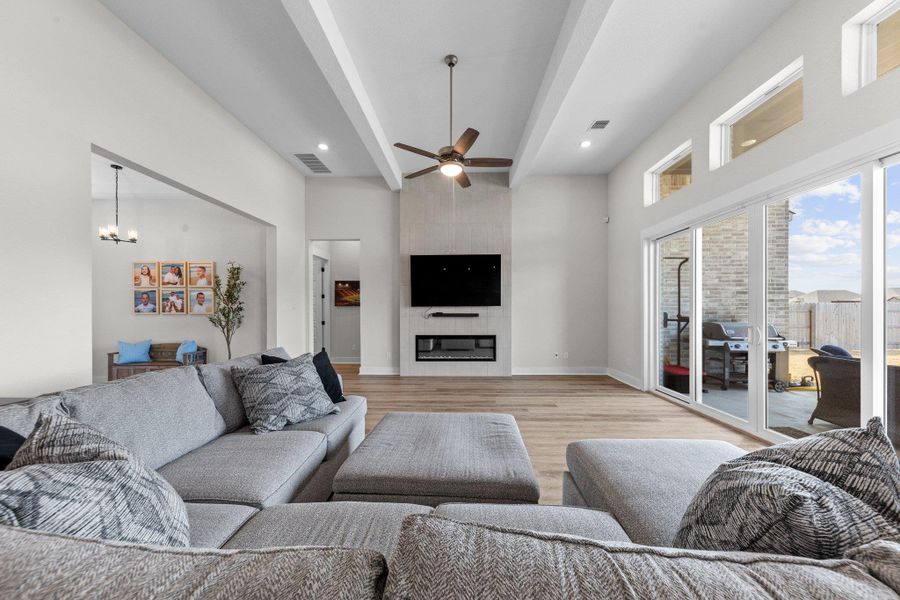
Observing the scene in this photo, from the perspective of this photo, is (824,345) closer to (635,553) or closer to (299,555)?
(635,553)

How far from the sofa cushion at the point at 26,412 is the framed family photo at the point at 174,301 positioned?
5024mm

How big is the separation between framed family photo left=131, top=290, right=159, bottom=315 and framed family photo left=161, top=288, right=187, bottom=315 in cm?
12

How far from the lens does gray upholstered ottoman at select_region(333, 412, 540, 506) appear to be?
1.50 metres

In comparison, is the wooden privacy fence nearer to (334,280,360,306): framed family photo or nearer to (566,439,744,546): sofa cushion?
(566,439,744,546): sofa cushion

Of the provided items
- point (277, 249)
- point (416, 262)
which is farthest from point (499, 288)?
point (277, 249)

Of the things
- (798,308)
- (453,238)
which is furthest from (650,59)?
(453,238)

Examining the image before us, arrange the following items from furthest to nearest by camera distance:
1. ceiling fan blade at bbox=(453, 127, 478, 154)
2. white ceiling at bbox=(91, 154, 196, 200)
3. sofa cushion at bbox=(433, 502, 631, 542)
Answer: white ceiling at bbox=(91, 154, 196, 200) → ceiling fan blade at bbox=(453, 127, 478, 154) → sofa cushion at bbox=(433, 502, 631, 542)

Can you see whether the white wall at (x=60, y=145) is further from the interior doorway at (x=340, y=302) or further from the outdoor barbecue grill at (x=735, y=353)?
the outdoor barbecue grill at (x=735, y=353)

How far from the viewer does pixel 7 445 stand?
1.03 m

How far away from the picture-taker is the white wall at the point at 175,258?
5.69 meters

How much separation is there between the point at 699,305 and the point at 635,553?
169 inches

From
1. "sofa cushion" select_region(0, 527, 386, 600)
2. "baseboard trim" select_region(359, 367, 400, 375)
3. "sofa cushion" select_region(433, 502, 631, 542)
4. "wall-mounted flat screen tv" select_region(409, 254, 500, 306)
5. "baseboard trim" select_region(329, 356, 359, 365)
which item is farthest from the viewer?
"baseboard trim" select_region(329, 356, 359, 365)

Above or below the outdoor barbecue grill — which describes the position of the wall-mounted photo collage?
above

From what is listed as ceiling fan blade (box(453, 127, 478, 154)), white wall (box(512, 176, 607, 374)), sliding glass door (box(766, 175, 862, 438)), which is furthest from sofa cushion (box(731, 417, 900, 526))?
white wall (box(512, 176, 607, 374))
